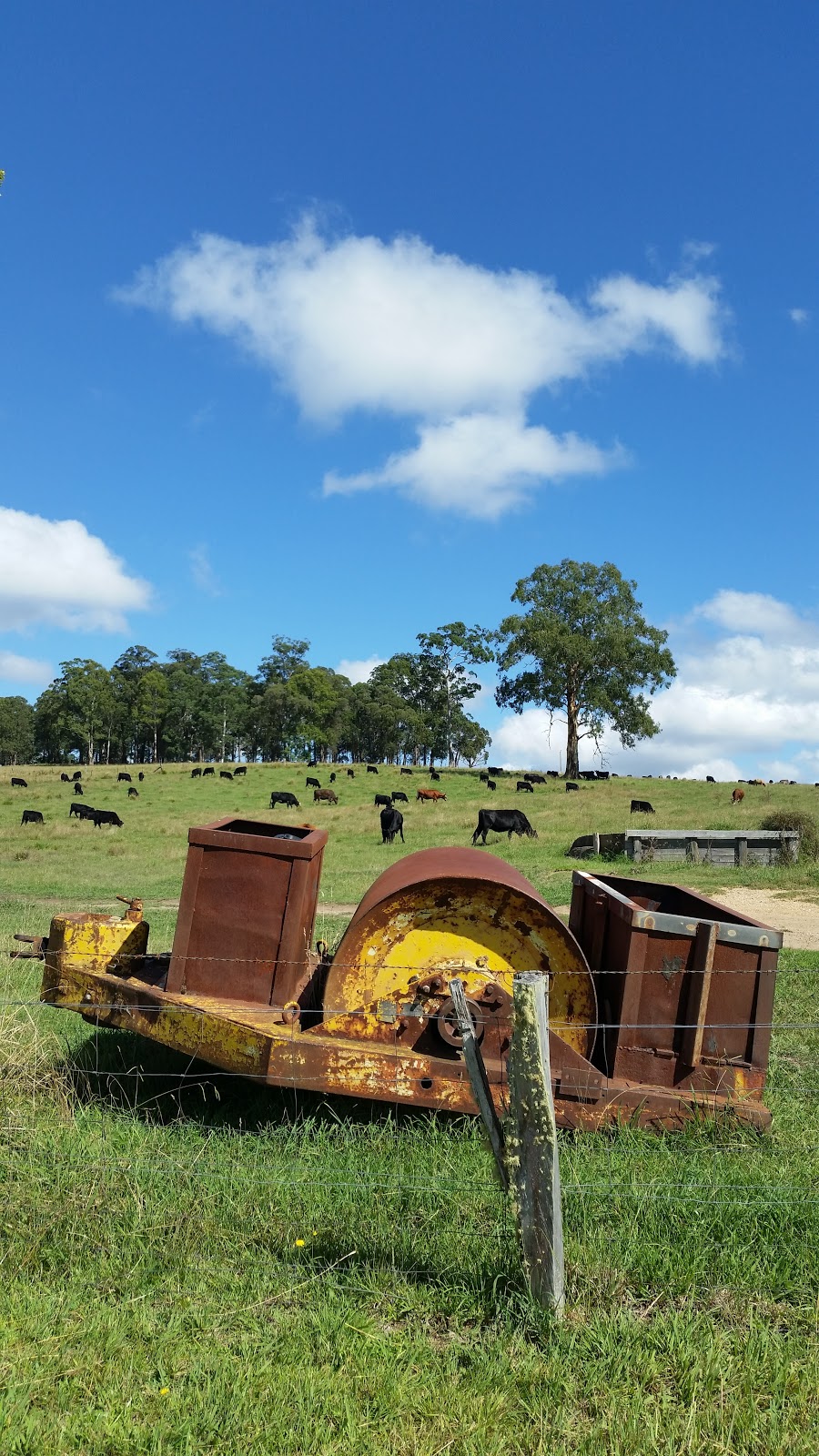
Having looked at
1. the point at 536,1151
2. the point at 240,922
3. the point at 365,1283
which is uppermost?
the point at 240,922

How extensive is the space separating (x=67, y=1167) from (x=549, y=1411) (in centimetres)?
230

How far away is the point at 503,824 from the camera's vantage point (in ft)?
97.2

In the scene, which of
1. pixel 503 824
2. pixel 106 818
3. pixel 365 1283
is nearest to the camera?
pixel 365 1283

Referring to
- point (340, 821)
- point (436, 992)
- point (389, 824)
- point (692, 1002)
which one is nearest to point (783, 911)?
point (692, 1002)

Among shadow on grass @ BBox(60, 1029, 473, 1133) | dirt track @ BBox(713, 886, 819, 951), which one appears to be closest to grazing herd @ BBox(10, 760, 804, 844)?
dirt track @ BBox(713, 886, 819, 951)

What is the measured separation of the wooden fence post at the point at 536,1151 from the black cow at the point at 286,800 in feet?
124

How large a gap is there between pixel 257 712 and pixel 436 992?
301ft

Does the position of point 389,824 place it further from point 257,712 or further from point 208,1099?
point 257,712

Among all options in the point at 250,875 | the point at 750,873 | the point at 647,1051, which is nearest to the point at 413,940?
the point at 250,875

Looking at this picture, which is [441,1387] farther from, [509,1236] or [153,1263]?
[153,1263]

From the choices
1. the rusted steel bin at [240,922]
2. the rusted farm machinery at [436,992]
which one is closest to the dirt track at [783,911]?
the rusted farm machinery at [436,992]

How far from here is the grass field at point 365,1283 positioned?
2.80m

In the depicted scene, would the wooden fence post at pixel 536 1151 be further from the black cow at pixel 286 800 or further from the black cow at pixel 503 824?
the black cow at pixel 286 800

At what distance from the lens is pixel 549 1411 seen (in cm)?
284
